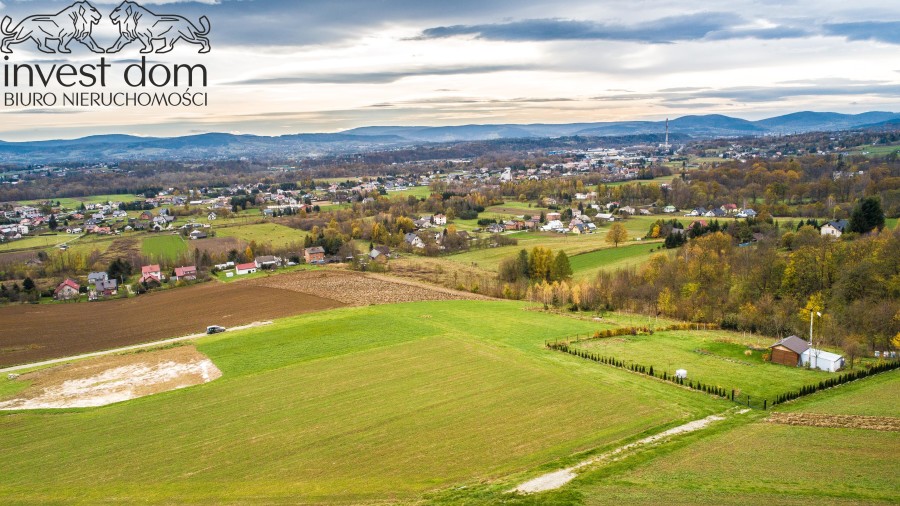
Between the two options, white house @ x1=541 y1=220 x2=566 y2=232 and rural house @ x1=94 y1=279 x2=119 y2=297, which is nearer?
rural house @ x1=94 y1=279 x2=119 y2=297

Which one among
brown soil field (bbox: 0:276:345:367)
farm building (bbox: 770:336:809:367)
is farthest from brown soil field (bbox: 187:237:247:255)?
farm building (bbox: 770:336:809:367)

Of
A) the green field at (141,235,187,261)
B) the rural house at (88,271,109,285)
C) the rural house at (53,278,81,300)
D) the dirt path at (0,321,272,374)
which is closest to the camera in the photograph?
the dirt path at (0,321,272,374)

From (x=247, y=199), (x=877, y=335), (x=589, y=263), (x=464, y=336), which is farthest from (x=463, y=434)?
(x=247, y=199)

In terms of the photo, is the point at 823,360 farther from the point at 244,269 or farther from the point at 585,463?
the point at 244,269

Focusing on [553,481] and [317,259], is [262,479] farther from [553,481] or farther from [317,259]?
[317,259]

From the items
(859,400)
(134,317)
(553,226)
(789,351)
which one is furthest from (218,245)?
(859,400)

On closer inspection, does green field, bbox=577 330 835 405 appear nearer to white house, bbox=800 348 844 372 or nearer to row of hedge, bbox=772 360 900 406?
row of hedge, bbox=772 360 900 406
